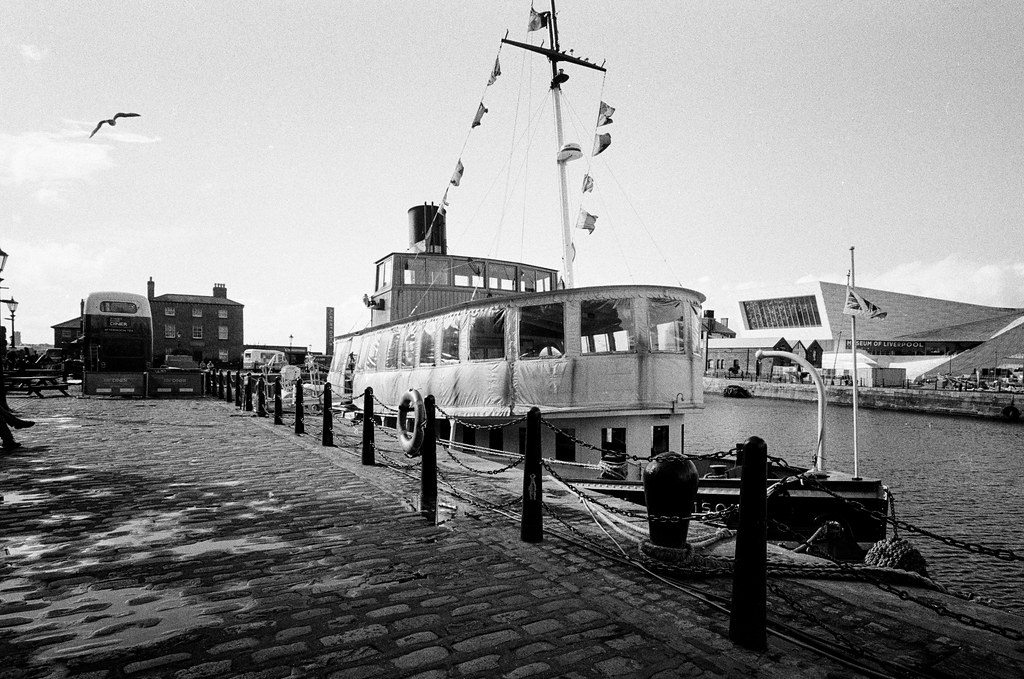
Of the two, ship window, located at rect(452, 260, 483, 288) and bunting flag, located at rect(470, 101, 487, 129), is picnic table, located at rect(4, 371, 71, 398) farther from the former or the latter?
bunting flag, located at rect(470, 101, 487, 129)

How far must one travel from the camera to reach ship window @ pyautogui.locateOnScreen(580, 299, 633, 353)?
32.9 ft

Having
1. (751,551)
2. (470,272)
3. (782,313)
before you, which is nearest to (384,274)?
(470,272)

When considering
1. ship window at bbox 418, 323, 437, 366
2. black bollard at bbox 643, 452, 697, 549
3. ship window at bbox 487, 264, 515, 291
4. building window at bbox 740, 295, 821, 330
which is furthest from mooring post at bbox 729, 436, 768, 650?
building window at bbox 740, 295, 821, 330

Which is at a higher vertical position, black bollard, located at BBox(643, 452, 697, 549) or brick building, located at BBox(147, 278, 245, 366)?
brick building, located at BBox(147, 278, 245, 366)

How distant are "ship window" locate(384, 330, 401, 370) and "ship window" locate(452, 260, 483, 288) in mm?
2495

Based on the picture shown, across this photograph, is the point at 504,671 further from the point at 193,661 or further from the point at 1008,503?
the point at 1008,503

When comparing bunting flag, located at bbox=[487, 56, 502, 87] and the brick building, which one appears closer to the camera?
bunting flag, located at bbox=[487, 56, 502, 87]

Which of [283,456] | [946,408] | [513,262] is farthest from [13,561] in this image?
[946,408]

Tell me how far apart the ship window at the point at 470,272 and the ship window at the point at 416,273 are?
0.87 m

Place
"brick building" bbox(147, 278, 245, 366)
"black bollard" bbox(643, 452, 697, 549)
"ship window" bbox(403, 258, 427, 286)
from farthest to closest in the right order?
"brick building" bbox(147, 278, 245, 366) → "ship window" bbox(403, 258, 427, 286) → "black bollard" bbox(643, 452, 697, 549)

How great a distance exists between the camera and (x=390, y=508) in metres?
5.79

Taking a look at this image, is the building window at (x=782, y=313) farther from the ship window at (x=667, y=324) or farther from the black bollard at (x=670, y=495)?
the black bollard at (x=670, y=495)

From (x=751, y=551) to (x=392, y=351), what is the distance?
44.0ft

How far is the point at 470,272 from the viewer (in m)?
16.7
